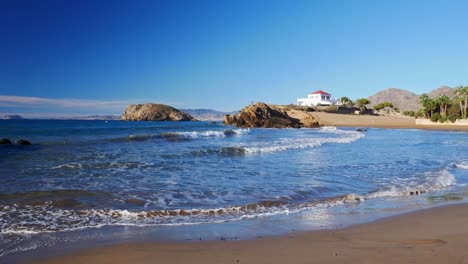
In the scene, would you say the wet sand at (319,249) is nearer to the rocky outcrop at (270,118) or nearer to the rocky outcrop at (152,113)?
the rocky outcrop at (270,118)

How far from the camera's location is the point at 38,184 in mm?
11469

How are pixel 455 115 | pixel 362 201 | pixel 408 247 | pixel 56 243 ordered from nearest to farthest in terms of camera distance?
1. pixel 408 247
2. pixel 56 243
3. pixel 362 201
4. pixel 455 115

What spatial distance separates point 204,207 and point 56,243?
11.6 ft

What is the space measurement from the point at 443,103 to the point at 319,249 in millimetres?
86780

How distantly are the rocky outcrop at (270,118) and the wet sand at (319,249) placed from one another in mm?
68641

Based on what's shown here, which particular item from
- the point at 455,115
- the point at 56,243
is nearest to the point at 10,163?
the point at 56,243

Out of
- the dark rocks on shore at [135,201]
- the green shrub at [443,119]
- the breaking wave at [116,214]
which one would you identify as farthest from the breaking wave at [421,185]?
the green shrub at [443,119]

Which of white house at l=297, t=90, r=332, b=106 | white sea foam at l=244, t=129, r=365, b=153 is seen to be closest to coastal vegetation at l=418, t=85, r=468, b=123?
white house at l=297, t=90, r=332, b=106

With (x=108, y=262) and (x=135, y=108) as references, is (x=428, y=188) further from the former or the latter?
(x=135, y=108)

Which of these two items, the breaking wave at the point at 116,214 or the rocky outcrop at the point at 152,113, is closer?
the breaking wave at the point at 116,214

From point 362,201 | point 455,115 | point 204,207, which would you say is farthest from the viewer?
point 455,115

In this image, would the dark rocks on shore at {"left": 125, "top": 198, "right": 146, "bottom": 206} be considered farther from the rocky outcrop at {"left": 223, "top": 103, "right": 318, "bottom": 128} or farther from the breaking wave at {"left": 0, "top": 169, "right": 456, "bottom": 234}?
the rocky outcrop at {"left": 223, "top": 103, "right": 318, "bottom": 128}

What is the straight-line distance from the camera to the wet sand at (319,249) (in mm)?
5109

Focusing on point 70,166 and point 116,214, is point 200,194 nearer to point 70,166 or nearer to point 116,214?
point 116,214
